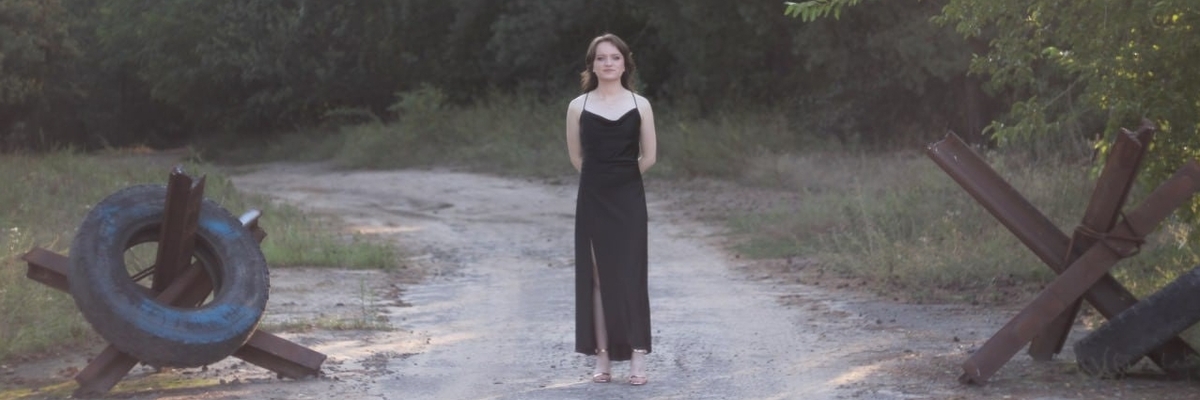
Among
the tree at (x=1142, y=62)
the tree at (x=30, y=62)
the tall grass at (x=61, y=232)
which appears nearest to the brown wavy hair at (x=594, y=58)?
the tree at (x=1142, y=62)

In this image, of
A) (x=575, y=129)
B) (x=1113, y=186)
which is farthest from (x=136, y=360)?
(x=1113, y=186)

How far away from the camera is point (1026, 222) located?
7.25 m

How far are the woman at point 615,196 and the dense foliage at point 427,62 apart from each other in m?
16.4

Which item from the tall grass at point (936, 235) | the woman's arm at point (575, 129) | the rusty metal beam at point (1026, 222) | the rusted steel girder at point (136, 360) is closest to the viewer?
the rusted steel girder at point (136, 360)

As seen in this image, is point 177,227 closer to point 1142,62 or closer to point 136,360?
point 136,360

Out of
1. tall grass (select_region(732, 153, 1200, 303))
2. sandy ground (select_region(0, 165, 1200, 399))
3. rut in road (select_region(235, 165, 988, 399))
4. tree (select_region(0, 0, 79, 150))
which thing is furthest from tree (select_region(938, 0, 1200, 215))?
tree (select_region(0, 0, 79, 150))

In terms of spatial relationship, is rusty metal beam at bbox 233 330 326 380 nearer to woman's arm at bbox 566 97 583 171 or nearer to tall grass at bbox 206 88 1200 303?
woman's arm at bbox 566 97 583 171

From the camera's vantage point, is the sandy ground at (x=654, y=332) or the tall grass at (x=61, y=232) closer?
the sandy ground at (x=654, y=332)

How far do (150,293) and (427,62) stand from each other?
30526 millimetres

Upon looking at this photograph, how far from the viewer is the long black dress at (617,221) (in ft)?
23.9

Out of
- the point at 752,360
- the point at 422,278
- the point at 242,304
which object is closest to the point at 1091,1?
the point at 752,360

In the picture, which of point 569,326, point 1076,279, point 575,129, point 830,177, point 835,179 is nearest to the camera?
point 1076,279

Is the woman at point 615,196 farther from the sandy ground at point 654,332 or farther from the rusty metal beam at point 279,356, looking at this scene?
the rusty metal beam at point 279,356

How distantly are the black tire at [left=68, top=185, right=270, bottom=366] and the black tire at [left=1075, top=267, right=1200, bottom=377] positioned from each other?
372 cm
